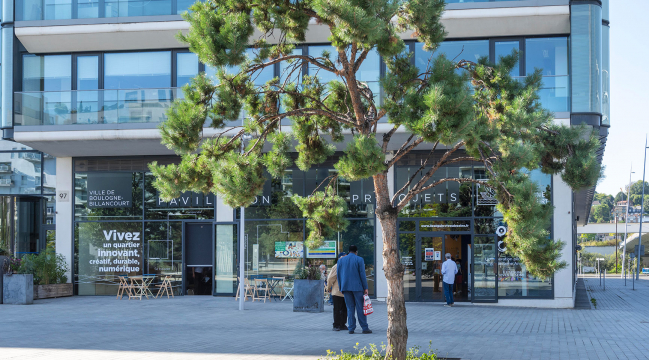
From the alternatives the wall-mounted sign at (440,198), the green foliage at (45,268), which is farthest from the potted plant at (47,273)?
the wall-mounted sign at (440,198)

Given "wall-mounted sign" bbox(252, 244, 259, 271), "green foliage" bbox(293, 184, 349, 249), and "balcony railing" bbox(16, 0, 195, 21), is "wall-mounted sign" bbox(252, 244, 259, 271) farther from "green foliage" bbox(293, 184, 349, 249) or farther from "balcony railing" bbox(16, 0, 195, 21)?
"green foliage" bbox(293, 184, 349, 249)

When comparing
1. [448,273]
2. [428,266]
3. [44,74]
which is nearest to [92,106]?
[44,74]

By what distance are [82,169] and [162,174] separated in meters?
14.2

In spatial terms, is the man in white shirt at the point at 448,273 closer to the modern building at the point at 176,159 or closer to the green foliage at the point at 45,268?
the modern building at the point at 176,159

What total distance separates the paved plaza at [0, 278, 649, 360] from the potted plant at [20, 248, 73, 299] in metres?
1.09

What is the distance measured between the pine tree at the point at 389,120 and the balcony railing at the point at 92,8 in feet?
36.0

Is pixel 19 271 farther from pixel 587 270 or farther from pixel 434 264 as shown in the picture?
pixel 587 270

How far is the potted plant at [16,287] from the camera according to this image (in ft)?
54.5

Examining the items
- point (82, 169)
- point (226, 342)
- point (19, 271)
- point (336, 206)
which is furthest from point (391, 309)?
point (82, 169)

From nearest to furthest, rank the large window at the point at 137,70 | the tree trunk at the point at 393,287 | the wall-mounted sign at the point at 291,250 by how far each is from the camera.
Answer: the tree trunk at the point at 393,287, the wall-mounted sign at the point at 291,250, the large window at the point at 137,70

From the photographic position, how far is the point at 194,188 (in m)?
7.03

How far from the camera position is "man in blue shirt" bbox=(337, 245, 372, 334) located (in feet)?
36.1

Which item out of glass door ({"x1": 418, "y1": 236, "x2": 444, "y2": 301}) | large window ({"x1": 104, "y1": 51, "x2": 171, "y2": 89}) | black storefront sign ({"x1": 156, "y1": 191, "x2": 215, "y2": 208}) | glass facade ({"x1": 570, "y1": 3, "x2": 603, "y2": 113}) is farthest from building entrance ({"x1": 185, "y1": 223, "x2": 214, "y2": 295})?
glass facade ({"x1": 570, "y1": 3, "x2": 603, "y2": 113})

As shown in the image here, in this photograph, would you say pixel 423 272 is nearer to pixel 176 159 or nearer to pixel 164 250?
pixel 164 250
